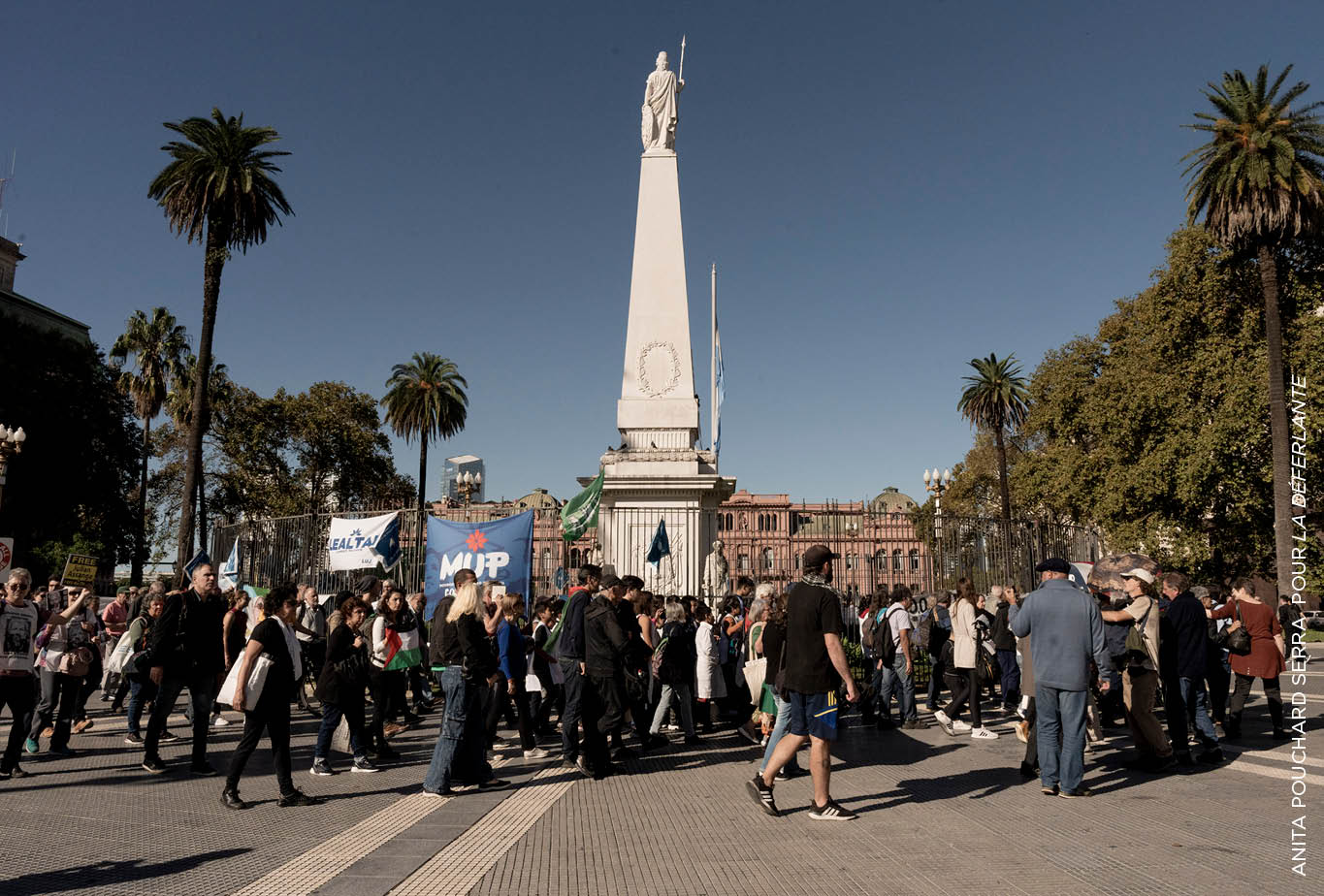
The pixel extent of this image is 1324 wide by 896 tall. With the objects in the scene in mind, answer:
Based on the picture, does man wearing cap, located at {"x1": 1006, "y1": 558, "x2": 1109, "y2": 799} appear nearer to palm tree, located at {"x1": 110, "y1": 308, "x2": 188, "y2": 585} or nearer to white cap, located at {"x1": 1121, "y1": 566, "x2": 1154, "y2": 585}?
white cap, located at {"x1": 1121, "y1": 566, "x2": 1154, "y2": 585}

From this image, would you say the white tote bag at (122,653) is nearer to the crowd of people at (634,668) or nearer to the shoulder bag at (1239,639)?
the crowd of people at (634,668)

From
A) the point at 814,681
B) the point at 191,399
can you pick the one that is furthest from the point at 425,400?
the point at 814,681

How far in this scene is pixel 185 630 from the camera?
8.00m

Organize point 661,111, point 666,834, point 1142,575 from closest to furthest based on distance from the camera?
point 666,834 < point 1142,575 < point 661,111

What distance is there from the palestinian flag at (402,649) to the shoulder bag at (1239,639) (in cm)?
889

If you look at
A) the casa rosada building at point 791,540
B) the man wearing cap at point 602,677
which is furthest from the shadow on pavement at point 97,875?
the casa rosada building at point 791,540

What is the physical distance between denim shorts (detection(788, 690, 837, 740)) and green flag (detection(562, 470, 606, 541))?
25.8 ft

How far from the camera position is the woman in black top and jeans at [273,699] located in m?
6.59

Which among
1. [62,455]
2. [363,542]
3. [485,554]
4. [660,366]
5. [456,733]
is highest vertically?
[62,455]

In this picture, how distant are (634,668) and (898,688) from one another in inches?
151

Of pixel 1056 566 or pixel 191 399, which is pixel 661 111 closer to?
pixel 1056 566

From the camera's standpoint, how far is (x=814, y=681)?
602cm

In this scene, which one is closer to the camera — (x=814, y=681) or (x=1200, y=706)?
(x=814, y=681)

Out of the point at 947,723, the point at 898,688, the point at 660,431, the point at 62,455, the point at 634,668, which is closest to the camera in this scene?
the point at 634,668
